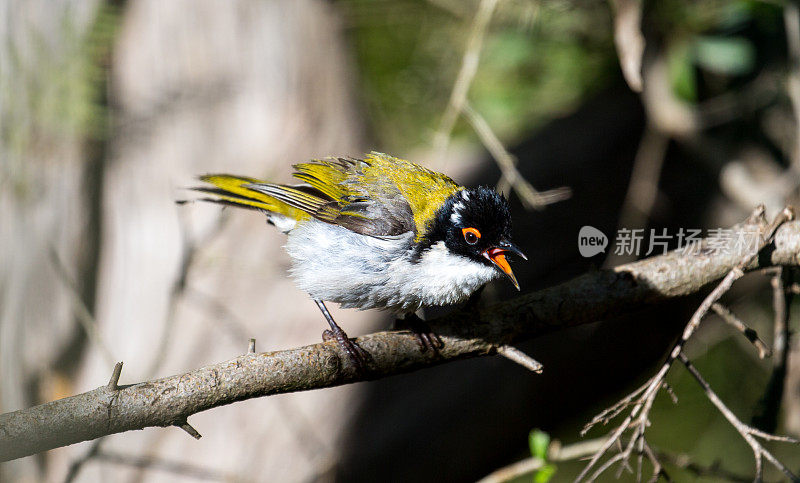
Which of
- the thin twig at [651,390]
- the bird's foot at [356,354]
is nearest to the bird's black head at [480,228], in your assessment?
the bird's foot at [356,354]

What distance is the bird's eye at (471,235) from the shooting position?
264 cm

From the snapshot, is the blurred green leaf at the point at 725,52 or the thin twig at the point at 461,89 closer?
the thin twig at the point at 461,89

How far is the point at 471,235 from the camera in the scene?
8.71 feet

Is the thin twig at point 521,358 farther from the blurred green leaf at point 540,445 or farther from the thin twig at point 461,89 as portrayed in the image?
the thin twig at point 461,89

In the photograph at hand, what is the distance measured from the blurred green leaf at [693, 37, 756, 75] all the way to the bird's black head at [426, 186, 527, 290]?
280cm

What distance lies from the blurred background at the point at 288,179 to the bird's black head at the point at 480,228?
1.87 metres

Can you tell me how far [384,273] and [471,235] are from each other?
0.37 m

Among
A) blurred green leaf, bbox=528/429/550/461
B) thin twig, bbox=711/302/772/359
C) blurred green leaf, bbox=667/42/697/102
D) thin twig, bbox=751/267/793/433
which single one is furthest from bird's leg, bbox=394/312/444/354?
blurred green leaf, bbox=667/42/697/102

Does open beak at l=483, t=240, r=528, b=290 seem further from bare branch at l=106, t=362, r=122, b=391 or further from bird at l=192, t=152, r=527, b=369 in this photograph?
bare branch at l=106, t=362, r=122, b=391

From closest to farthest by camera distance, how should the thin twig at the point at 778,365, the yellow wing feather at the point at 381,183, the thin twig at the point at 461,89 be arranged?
the thin twig at the point at 778,365 → the yellow wing feather at the point at 381,183 → the thin twig at the point at 461,89

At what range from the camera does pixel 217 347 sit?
506cm

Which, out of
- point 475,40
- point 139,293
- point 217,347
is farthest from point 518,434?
point 139,293

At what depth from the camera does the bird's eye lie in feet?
8.68

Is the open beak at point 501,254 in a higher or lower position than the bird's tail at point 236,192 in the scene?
lower
